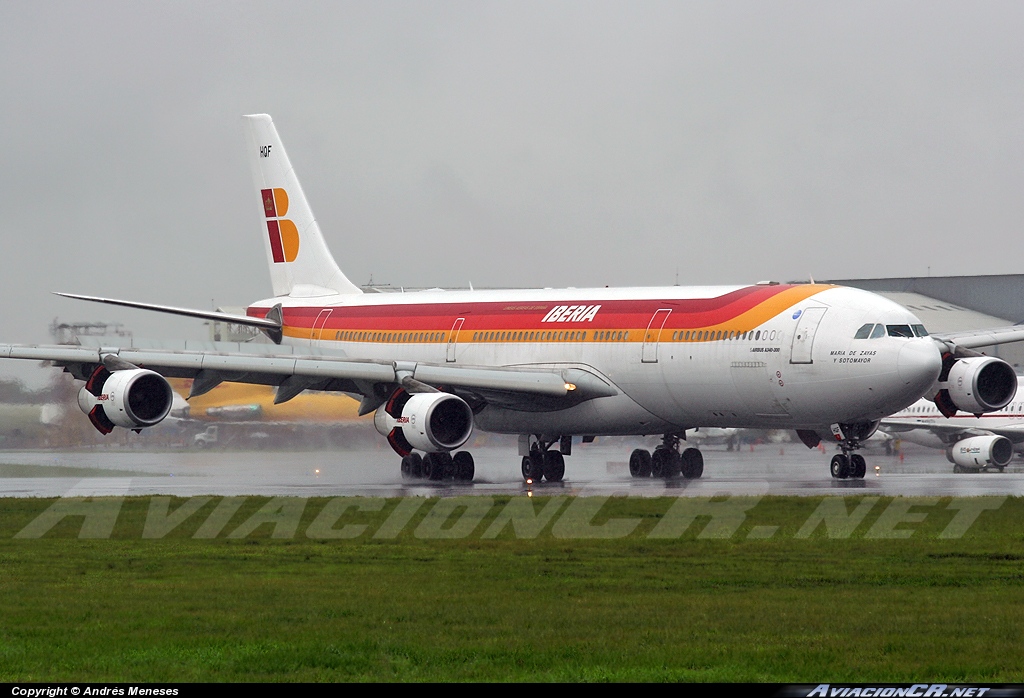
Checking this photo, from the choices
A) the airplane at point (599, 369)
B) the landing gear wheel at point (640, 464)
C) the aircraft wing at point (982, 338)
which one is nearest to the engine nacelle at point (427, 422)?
the airplane at point (599, 369)

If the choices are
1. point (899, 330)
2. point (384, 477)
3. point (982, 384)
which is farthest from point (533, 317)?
point (982, 384)

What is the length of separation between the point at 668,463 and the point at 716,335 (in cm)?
577

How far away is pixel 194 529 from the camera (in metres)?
19.6

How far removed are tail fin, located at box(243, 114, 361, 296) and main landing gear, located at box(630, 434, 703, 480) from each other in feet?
36.9

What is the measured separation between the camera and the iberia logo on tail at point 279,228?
42594 millimetres

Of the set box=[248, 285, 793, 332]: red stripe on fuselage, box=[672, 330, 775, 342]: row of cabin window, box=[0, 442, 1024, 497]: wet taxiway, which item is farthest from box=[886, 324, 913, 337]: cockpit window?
box=[0, 442, 1024, 497]: wet taxiway

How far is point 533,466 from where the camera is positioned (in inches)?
1369

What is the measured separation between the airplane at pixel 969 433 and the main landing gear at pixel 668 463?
39.9ft

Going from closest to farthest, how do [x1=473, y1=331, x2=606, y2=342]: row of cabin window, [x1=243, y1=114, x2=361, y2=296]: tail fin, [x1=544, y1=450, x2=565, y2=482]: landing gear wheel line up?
[x1=473, y1=331, x2=606, y2=342]: row of cabin window → [x1=544, y1=450, x2=565, y2=482]: landing gear wheel → [x1=243, y1=114, x2=361, y2=296]: tail fin

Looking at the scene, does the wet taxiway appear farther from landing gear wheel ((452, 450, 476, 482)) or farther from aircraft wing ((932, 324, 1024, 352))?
aircraft wing ((932, 324, 1024, 352))

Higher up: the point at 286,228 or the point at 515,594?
the point at 286,228

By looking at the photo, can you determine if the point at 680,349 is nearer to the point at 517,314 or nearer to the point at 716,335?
the point at 716,335

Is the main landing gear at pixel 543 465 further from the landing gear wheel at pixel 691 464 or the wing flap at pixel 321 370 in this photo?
the landing gear wheel at pixel 691 464

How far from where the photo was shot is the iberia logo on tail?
42.6 meters
